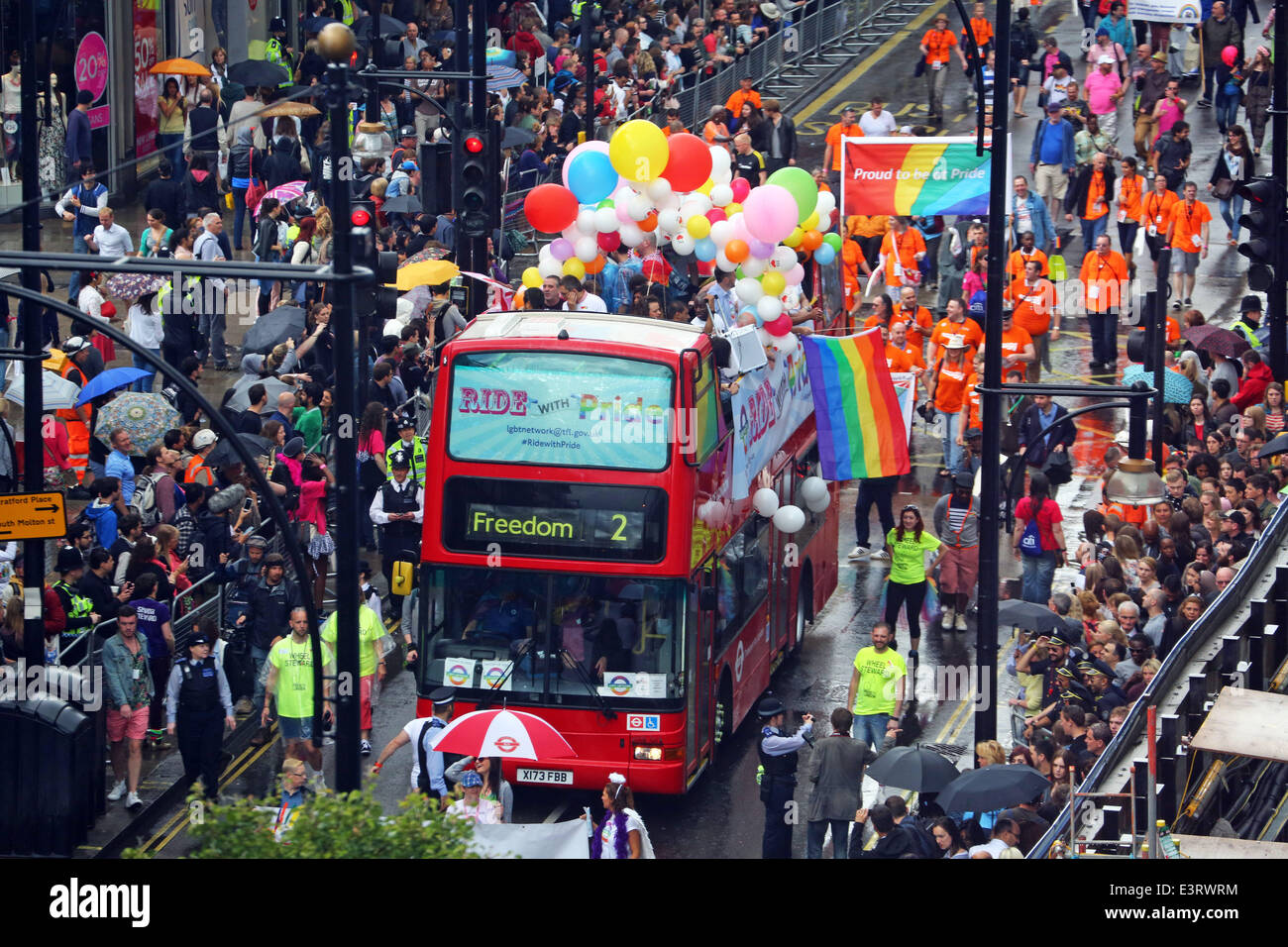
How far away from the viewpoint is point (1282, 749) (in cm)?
1428

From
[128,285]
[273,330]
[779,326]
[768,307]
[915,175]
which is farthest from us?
[915,175]

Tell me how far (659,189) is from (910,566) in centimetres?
428

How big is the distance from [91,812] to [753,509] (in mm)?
6113

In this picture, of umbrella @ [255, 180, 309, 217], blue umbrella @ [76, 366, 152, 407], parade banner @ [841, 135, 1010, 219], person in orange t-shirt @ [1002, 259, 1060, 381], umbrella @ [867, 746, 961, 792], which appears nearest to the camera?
umbrella @ [867, 746, 961, 792]

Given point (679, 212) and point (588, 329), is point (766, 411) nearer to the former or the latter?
point (679, 212)

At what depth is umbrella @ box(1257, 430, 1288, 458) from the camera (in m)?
20.2

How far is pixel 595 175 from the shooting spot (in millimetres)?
19312

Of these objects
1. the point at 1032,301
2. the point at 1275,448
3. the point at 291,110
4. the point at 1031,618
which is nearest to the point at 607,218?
the point at 1031,618

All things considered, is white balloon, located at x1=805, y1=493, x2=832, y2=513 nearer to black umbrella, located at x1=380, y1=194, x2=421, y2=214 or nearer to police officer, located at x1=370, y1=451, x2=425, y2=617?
police officer, located at x1=370, y1=451, x2=425, y2=617

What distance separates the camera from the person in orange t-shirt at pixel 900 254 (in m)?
29.1

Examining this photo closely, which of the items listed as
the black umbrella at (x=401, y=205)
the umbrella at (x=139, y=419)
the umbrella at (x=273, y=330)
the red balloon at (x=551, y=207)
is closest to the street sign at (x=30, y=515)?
the umbrella at (x=139, y=419)

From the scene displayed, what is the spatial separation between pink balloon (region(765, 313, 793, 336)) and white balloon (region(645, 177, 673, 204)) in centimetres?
152

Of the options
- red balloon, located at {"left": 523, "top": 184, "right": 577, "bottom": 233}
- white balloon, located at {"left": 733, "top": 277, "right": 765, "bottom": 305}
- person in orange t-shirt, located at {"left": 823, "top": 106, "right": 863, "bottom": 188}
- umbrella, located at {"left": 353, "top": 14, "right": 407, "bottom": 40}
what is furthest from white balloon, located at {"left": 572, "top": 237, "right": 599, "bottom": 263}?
umbrella, located at {"left": 353, "top": 14, "right": 407, "bottom": 40}

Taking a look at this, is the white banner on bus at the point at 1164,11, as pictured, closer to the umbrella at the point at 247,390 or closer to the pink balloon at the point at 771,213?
the pink balloon at the point at 771,213
